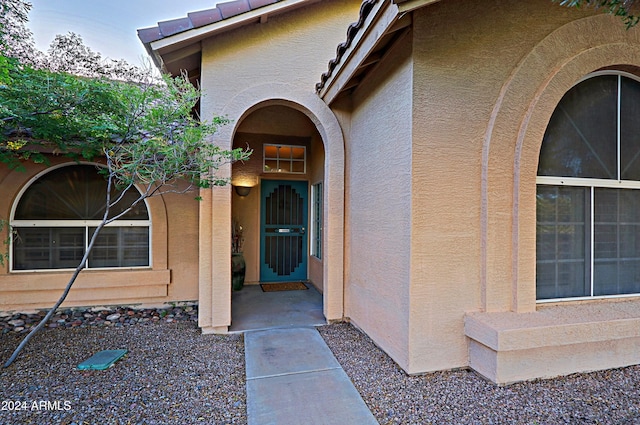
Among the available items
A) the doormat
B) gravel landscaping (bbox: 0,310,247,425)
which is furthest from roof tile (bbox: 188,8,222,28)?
the doormat

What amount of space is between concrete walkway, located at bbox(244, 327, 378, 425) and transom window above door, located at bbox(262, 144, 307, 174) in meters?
4.52

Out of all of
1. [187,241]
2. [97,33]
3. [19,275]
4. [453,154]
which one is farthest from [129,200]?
[453,154]

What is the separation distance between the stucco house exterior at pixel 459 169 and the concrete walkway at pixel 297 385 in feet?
2.68

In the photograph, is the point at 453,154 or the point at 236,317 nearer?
the point at 453,154

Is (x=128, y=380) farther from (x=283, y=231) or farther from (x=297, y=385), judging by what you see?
(x=283, y=231)

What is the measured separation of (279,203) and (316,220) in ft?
3.60

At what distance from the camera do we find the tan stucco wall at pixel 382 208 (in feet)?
11.7

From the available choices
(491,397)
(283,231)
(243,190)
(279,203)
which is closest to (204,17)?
(243,190)

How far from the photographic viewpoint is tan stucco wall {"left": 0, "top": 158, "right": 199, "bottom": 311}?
539 centimetres

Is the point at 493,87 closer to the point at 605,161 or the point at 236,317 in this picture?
the point at 605,161

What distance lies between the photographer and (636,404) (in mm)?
3068

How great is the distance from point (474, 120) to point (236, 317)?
4.78 m

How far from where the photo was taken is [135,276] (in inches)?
229

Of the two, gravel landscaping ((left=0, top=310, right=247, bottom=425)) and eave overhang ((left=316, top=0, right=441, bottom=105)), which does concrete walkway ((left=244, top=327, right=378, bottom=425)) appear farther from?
eave overhang ((left=316, top=0, right=441, bottom=105))
